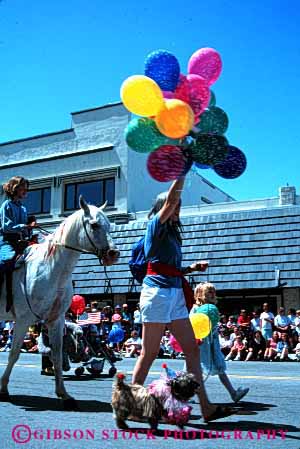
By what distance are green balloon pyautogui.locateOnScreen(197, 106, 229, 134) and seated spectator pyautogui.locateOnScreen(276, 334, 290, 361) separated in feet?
44.1

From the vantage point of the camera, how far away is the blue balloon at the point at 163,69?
5000mm

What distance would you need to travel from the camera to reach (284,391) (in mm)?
7809

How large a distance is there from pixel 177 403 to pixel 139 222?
2267cm

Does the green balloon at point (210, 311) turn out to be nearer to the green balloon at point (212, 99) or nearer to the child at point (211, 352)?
the child at point (211, 352)

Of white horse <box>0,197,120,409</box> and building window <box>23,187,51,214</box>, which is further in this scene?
building window <box>23,187,51,214</box>

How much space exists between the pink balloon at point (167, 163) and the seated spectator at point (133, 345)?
50.2 ft

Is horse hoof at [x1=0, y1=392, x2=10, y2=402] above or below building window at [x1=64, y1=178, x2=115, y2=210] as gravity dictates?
below

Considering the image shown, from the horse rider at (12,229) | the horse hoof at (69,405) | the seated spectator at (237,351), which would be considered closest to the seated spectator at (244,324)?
the seated spectator at (237,351)

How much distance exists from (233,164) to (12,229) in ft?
10.1

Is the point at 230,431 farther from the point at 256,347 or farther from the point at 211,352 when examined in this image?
the point at 256,347

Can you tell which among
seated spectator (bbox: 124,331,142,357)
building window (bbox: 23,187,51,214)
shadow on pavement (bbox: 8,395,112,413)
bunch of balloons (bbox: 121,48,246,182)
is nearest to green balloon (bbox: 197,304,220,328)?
shadow on pavement (bbox: 8,395,112,413)

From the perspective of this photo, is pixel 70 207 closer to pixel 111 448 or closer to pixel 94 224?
pixel 94 224

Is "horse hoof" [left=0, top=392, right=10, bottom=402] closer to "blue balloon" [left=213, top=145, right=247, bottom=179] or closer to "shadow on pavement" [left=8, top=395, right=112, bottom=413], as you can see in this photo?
"shadow on pavement" [left=8, top=395, right=112, bottom=413]

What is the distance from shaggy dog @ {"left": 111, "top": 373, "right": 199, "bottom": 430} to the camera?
4.57 meters
